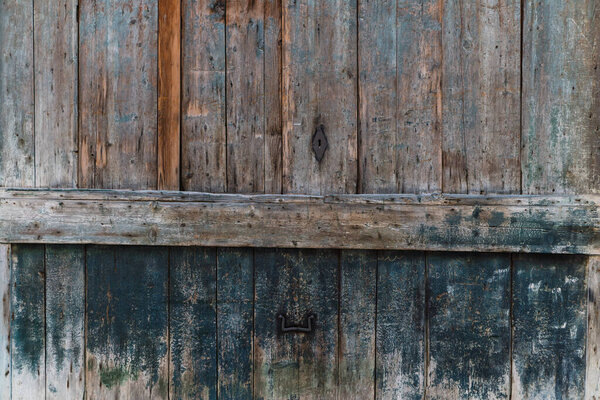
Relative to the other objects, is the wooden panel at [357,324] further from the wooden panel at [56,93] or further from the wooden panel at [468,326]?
the wooden panel at [56,93]

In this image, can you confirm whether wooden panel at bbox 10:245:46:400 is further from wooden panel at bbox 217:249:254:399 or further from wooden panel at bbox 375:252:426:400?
wooden panel at bbox 375:252:426:400

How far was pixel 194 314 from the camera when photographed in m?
1.74

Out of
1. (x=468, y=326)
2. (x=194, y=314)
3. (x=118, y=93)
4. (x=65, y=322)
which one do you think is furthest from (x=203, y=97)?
(x=468, y=326)

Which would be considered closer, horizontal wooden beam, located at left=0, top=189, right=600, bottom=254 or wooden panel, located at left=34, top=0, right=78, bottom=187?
horizontal wooden beam, located at left=0, top=189, right=600, bottom=254

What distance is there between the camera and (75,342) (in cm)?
175

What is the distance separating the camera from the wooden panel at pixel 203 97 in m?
1.73

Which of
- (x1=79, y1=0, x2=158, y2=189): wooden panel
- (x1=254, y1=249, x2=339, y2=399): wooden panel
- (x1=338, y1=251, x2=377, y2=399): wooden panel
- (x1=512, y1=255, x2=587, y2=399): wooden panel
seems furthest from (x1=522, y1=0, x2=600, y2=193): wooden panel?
(x1=79, y1=0, x2=158, y2=189): wooden panel

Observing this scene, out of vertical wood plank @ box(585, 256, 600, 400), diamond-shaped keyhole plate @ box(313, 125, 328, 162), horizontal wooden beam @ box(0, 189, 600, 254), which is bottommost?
vertical wood plank @ box(585, 256, 600, 400)

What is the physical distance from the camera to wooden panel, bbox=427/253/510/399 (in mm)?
1689

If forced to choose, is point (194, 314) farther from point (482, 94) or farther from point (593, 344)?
point (593, 344)

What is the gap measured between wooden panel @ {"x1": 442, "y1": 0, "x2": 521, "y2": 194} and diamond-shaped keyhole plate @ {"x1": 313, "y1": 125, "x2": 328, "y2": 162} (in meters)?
0.42

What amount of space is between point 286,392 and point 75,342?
0.79 m

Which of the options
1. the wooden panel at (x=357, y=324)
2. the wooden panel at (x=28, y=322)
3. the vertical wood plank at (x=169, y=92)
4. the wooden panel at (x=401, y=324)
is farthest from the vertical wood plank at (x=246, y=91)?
the wooden panel at (x=28, y=322)

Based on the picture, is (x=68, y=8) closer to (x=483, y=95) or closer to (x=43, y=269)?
(x=43, y=269)
